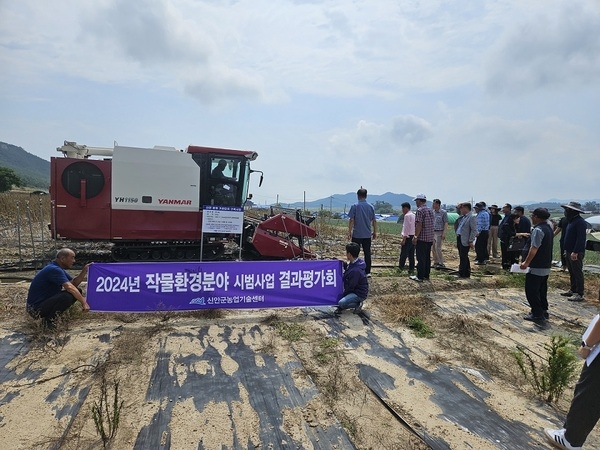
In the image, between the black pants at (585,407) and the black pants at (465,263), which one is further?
the black pants at (465,263)

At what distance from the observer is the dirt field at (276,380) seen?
280cm

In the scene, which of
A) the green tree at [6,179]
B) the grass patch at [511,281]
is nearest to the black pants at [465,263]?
the grass patch at [511,281]

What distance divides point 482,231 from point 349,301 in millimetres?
5566

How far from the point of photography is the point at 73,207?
8.39 meters

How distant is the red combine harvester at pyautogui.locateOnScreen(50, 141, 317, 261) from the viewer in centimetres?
841

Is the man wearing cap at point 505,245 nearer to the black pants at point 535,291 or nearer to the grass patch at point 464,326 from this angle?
the black pants at point 535,291

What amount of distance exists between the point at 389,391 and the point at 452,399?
0.55 metres

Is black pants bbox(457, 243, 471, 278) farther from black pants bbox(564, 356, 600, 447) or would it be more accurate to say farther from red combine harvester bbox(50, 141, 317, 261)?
black pants bbox(564, 356, 600, 447)

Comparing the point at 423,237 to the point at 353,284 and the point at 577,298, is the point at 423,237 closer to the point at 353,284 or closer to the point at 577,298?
the point at 353,284

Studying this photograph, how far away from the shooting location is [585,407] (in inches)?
103

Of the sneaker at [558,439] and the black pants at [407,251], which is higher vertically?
the black pants at [407,251]

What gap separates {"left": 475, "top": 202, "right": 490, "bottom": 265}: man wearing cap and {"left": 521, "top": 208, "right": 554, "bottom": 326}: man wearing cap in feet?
12.8

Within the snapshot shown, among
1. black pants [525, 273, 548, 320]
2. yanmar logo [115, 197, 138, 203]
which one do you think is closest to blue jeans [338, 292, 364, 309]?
black pants [525, 273, 548, 320]

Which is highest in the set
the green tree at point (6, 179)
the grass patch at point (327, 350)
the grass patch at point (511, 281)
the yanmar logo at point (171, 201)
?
the green tree at point (6, 179)
